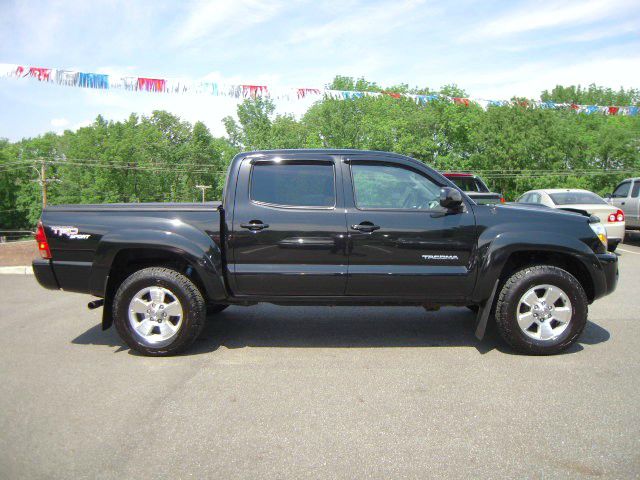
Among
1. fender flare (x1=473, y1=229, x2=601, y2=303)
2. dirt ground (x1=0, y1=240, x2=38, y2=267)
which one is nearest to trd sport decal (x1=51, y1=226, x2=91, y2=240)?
fender flare (x1=473, y1=229, x2=601, y2=303)

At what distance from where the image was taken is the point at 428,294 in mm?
4336

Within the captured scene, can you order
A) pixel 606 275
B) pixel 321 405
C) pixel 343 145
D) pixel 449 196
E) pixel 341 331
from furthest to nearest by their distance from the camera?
pixel 343 145 < pixel 341 331 < pixel 606 275 < pixel 449 196 < pixel 321 405

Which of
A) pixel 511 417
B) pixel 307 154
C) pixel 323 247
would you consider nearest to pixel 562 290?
pixel 511 417

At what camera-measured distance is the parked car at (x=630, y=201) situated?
499 inches

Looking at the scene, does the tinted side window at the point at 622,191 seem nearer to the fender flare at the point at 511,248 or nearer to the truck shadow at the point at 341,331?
the truck shadow at the point at 341,331

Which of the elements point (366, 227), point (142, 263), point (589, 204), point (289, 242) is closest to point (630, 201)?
point (589, 204)

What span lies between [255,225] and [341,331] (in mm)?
1641

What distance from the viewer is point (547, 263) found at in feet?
14.8

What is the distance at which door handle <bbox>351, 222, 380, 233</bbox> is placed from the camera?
13.9 feet

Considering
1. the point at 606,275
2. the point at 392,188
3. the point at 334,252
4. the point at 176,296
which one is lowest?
the point at 176,296

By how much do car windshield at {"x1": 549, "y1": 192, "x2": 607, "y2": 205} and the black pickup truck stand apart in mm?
6792

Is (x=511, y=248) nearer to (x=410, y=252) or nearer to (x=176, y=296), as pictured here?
(x=410, y=252)

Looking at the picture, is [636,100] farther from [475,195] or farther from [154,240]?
[154,240]

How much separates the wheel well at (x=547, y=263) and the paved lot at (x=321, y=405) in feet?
2.03
